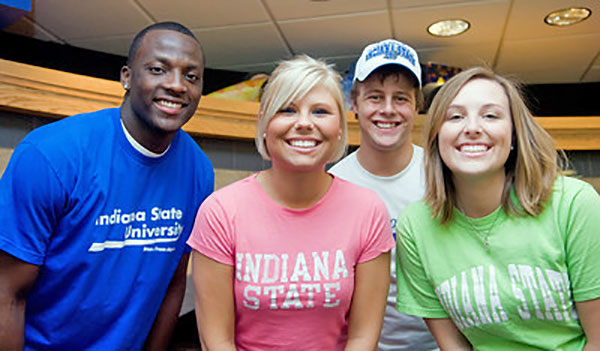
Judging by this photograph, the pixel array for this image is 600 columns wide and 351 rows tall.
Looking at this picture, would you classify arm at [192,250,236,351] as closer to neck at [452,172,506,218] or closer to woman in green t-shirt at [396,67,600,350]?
woman in green t-shirt at [396,67,600,350]

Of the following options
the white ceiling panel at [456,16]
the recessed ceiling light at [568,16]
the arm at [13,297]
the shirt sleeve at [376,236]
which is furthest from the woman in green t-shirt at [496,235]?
the recessed ceiling light at [568,16]

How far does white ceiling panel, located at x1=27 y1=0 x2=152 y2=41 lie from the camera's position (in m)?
2.72

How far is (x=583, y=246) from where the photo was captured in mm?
1186

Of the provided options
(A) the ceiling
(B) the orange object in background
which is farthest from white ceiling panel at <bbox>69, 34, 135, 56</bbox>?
(B) the orange object in background

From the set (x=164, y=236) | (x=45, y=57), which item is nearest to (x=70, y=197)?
(x=164, y=236)

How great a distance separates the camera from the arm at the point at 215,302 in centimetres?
122

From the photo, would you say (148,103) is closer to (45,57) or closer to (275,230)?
(275,230)

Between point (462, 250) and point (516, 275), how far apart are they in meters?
0.15

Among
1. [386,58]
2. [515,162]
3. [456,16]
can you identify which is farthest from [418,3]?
[515,162]

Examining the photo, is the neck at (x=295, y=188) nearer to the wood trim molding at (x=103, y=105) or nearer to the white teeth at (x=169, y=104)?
the white teeth at (x=169, y=104)

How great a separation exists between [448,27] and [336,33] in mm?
745

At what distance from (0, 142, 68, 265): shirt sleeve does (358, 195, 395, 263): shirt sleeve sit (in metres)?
0.88

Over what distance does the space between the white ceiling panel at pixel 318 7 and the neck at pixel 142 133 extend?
156cm

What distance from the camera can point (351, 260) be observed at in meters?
→ 1.25
